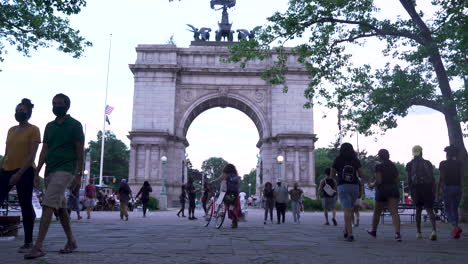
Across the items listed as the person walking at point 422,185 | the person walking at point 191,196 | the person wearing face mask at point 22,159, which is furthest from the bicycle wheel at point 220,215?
the person walking at point 191,196

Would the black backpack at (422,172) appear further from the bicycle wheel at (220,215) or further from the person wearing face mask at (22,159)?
the person wearing face mask at (22,159)

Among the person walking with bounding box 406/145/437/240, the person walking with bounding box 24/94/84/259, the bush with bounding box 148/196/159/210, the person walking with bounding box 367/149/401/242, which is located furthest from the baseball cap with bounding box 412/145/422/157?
the bush with bounding box 148/196/159/210

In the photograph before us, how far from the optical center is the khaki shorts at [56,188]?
545cm

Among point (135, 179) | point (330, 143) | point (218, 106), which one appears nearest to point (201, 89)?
point (218, 106)

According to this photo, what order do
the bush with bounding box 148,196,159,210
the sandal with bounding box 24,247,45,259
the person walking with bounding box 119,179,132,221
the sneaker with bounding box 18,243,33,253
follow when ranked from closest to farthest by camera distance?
the sandal with bounding box 24,247,45,259 → the sneaker with bounding box 18,243,33,253 → the person walking with bounding box 119,179,132,221 → the bush with bounding box 148,196,159,210

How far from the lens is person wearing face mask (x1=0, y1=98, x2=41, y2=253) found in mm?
6332

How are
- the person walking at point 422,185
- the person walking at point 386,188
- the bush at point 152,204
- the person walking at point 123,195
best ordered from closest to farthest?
the person walking at point 386,188, the person walking at point 422,185, the person walking at point 123,195, the bush at point 152,204

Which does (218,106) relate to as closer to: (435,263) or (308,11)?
(308,11)

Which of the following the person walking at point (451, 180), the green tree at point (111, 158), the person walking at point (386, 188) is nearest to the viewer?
the person walking at point (386, 188)

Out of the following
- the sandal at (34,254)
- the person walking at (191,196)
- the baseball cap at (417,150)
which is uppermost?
the baseball cap at (417,150)

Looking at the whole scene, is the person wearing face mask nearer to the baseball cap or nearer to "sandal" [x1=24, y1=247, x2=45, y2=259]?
"sandal" [x1=24, y1=247, x2=45, y2=259]

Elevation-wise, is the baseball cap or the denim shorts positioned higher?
the baseball cap

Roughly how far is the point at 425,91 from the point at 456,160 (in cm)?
Answer: 632

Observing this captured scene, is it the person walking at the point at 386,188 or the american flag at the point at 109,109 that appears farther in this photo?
the american flag at the point at 109,109
